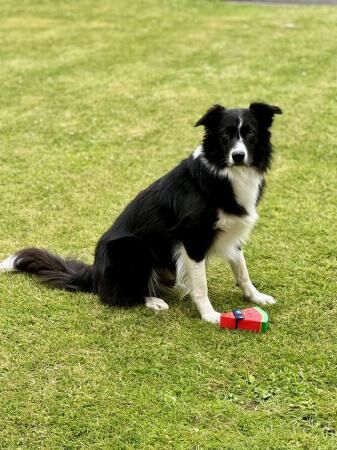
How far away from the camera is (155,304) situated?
4.14 m

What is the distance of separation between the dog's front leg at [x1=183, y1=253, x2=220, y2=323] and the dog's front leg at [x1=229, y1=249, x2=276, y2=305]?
324 mm

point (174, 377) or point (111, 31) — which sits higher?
point (111, 31)

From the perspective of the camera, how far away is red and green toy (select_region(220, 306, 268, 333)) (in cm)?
380

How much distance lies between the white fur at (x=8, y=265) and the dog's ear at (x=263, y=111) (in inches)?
79.8

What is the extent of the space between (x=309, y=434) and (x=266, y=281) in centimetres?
166

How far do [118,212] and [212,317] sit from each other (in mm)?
2014

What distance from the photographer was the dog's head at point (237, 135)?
3.70 meters

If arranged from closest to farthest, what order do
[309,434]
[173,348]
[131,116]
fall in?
[309,434] → [173,348] → [131,116]

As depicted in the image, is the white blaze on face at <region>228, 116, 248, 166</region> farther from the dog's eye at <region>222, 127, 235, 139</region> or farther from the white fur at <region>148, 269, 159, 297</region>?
the white fur at <region>148, 269, 159, 297</region>

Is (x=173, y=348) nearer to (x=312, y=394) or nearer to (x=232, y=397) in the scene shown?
(x=232, y=397)

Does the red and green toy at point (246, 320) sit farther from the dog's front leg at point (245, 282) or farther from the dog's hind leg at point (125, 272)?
the dog's hind leg at point (125, 272)

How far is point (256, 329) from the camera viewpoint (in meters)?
3.82

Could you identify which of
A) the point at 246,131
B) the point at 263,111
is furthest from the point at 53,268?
the point at 263,111

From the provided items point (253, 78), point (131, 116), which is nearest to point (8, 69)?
point (131, 116)
